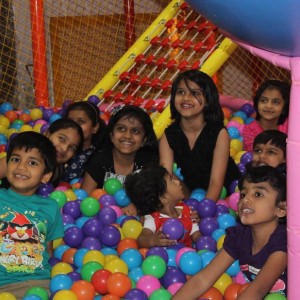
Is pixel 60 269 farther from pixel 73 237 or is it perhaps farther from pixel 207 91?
pixel 207 91

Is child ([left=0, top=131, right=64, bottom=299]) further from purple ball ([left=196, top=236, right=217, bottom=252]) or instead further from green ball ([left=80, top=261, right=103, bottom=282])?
purple ball ([left=196, top=236, right=217, bottom=252])

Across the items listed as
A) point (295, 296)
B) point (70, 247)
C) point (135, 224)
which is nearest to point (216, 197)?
point (135, 224)

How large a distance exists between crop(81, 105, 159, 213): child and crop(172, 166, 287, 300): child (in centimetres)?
110

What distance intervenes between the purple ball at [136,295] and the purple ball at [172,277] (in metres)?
0.17

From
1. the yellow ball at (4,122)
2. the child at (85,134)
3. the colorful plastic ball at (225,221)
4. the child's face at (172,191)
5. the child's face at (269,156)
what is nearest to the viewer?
the child's face at (172,191)

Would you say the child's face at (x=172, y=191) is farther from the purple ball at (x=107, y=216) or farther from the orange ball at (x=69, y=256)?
the orange ball at (x=69, y=256)

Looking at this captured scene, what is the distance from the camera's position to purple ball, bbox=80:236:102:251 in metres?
2.39

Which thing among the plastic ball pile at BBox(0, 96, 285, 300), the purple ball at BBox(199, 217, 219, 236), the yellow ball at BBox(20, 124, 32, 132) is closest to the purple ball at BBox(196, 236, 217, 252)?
the plastic ball pile at BBox(0, 96, 285, 300)

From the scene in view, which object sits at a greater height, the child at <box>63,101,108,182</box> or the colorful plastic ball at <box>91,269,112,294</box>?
the child at <box>63,101,108,182</box>

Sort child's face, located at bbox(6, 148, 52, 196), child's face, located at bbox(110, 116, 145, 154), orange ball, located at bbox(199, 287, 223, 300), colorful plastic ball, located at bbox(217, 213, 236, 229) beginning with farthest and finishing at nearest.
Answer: child's face, located at bbox(110, 116, 145, 154) < colorful plastic ball, located at bbox(217, 213, 236, 229) < child's face, located at bbox(6, 148, 52, 196) < orange ball, located at bbox(199, 287, 223, 300)

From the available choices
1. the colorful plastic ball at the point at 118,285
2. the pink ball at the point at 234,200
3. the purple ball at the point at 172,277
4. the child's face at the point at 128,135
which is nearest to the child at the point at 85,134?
the child's face at the point at 128,135

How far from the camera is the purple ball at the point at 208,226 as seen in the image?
2.47 m

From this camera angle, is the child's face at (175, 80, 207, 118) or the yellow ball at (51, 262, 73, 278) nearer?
the yellow ball at (51, 262, 73, 278)

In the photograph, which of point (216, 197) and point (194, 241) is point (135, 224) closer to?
point (194, 241)
